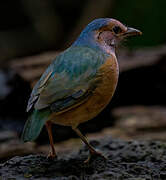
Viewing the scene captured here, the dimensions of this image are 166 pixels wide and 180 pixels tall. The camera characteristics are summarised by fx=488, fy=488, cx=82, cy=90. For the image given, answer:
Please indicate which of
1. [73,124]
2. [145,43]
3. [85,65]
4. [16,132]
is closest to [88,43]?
[85,65]

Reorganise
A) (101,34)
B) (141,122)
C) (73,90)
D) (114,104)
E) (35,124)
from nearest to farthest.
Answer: (35,124) < (73,90) < (101,34) < (141,122) < (114,104)

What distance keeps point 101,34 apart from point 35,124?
3.51 ft

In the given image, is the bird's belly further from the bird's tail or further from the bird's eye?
the bird's eye

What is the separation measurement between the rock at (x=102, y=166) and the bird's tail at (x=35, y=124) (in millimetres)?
332

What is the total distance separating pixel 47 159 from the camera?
4.07 m

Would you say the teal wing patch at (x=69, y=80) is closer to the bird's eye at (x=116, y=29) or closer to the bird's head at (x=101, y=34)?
the bird's head at (x=101, y=34)

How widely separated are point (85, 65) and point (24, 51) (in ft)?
27.4

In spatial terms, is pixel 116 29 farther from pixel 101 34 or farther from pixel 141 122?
pixel 141 122

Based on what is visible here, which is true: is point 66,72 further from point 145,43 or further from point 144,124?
point 145,43

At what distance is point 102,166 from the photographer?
3.89 m

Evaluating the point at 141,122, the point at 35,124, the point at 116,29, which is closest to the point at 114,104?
the point at 141,122

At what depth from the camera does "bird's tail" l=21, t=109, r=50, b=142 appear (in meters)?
3.48

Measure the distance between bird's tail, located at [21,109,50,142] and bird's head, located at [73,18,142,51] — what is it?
81 centimetres

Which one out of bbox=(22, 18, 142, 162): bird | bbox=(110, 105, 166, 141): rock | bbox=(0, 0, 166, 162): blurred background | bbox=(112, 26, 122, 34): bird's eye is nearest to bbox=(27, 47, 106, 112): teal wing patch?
bbox=(22, 18, 142, 162): bird
